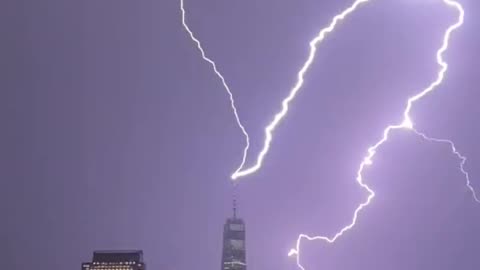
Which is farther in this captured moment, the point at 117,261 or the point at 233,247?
the point at 233,247

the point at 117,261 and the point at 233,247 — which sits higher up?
the point at 233,247

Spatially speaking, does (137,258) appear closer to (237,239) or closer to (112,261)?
(112,261)

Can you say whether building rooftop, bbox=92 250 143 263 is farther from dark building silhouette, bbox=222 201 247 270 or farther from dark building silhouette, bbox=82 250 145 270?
dark building silhouette, bbox=222 201 247 270

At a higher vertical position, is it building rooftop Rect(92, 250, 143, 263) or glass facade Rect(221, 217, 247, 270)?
glass facade Rect(221, 217, 247, 270)

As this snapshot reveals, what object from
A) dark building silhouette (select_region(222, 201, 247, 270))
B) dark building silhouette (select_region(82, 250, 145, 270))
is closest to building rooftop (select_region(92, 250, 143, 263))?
dark building silhouette (select_region(82, 250, 145, 270))

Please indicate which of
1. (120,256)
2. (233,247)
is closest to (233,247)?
(233,247)

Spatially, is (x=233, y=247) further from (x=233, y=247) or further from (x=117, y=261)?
(x=117, y=261)

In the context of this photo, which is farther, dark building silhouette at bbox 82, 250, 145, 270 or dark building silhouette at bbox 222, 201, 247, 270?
dark building silhouette at bbox 222, 201, 247, 270
